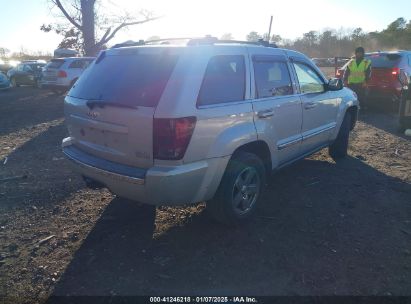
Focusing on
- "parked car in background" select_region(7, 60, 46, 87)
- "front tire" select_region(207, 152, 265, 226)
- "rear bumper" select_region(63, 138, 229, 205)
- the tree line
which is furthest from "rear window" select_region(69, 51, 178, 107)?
the tree line

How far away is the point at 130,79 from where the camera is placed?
10.7ft

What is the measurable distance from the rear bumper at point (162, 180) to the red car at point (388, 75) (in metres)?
7.83

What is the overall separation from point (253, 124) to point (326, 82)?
2171 millimetres

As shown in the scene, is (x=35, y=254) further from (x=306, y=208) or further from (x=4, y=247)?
(x=306, y=208)

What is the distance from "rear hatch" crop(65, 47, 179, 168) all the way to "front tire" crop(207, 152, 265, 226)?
2.81ft

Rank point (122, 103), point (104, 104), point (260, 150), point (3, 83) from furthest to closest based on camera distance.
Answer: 1. point (3, 83)
2. point (260, 150)
3. point (104, 104)
4. point (122, 103)

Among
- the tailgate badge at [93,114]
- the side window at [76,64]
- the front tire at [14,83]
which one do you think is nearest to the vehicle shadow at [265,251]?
the tailgate badge at [93,114]

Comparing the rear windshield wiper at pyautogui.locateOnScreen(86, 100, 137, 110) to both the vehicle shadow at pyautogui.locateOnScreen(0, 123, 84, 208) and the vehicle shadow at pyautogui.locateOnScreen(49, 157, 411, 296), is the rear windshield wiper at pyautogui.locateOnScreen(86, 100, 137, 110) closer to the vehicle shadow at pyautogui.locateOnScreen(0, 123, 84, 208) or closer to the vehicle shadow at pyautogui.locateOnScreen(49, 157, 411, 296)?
the vehicle shadow at pyautogui.locateOnScreen(0, 123, 84, 208)

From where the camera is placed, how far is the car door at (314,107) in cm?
462

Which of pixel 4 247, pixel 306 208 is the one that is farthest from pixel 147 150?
pixel 306 208

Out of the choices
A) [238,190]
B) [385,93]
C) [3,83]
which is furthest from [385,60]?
[3,83]

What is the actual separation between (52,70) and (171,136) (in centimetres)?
1431

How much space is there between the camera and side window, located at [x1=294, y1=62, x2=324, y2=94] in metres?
4.59

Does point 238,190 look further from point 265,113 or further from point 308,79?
point 308,79
